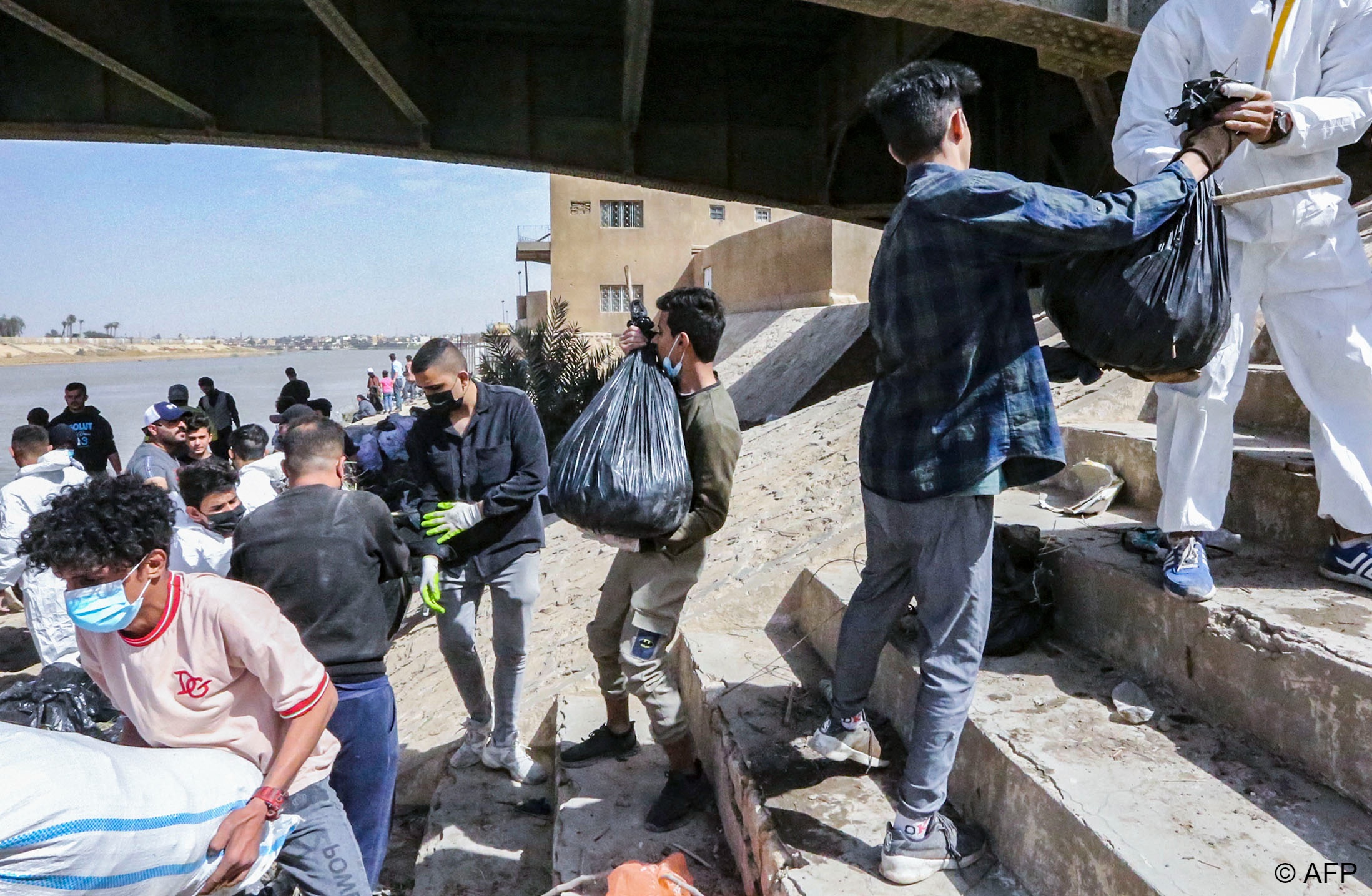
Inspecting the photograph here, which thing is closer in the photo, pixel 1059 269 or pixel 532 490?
pixel 1059 269

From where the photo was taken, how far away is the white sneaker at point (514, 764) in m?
3.60

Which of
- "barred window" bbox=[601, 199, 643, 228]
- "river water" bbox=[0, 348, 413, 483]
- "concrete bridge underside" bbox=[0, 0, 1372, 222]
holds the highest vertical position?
"barred window" bbox=[601, 199, 643, 228]

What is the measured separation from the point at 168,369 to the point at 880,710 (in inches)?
2486

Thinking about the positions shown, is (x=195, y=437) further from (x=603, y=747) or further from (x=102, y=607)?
(x=102, y=607)

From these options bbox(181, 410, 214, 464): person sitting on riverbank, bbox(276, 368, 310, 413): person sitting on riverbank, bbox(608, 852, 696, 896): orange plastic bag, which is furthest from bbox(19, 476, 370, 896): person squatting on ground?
bbox(276, 368, 310, 413): person sitting on riverbank

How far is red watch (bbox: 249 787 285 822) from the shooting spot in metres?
1.93

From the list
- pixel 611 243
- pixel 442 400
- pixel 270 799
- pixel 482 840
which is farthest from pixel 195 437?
pixel 611 243

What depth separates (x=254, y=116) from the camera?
25.1 feet

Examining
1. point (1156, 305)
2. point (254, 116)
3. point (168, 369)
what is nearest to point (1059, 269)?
point (1156, 305)

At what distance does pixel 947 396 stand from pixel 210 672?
1810mm

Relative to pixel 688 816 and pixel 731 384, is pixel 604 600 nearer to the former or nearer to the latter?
pixel 688 816

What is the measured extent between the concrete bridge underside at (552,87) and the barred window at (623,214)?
885 inches

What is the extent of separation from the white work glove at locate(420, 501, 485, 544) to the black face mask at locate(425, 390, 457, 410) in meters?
0.39

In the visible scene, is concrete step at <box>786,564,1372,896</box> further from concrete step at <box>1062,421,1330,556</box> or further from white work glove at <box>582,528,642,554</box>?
white work glove at <box>582,528,642,554</box>
